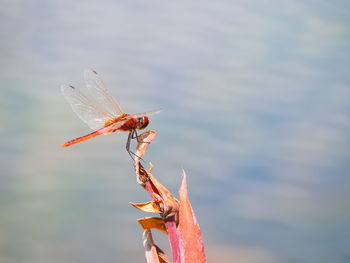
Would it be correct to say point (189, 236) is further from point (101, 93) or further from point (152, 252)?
point (101, 93)

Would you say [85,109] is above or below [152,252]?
above

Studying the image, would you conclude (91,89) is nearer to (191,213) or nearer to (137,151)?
(137,151)

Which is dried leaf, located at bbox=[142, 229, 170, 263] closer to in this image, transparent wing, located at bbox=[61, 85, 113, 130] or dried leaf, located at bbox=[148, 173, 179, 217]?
dried leaf, located at bbox=[148, 173, 179, 217]

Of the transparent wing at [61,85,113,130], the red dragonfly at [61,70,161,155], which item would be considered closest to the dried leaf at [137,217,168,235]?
the red dragonfly at [61,70,161,155]

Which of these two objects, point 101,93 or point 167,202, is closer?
point 167,202

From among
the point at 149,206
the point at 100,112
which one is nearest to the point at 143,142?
the point at 149,206

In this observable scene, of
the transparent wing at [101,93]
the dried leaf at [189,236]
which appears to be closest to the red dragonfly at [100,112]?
the transparent wing at [101,93]
